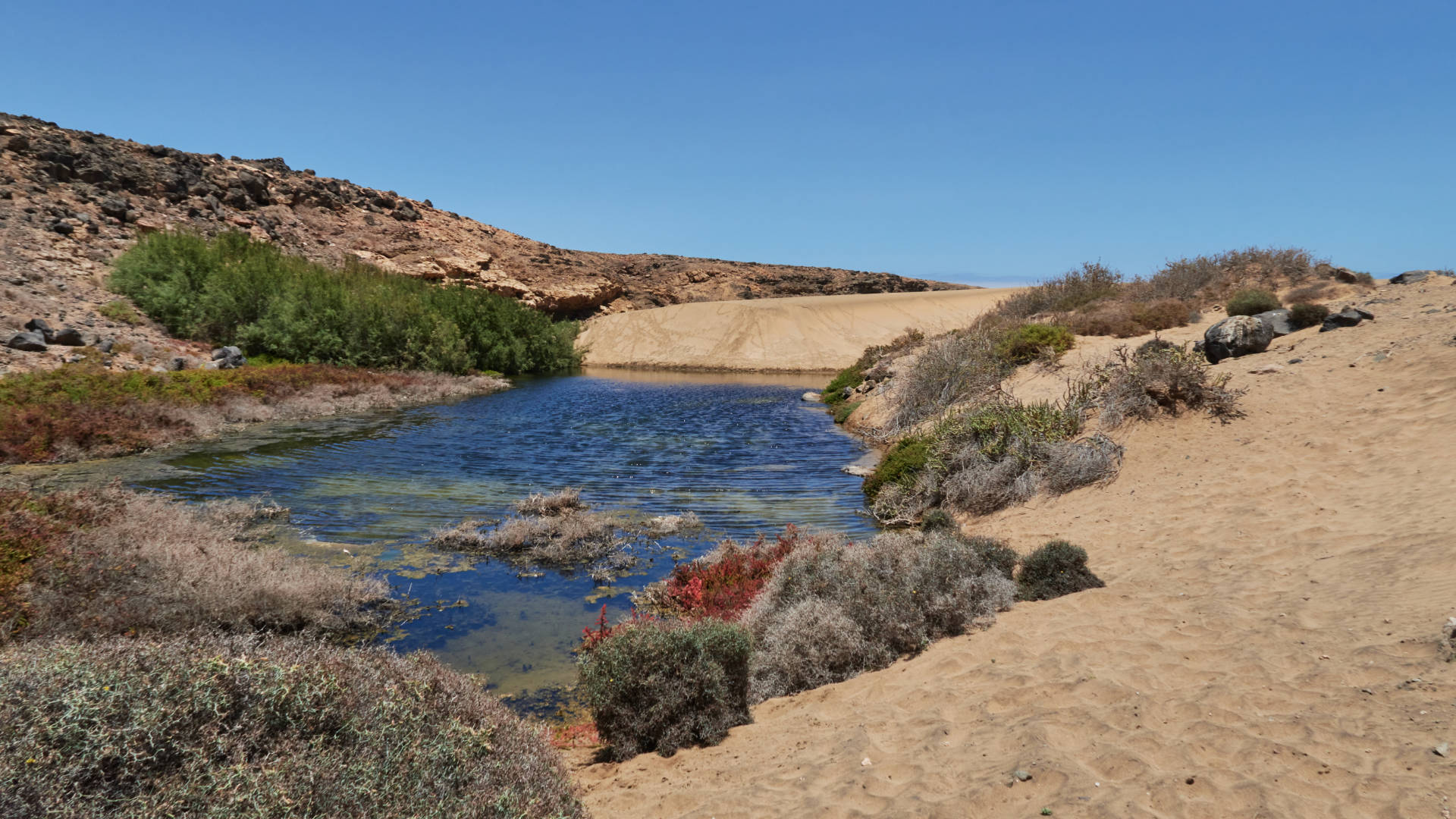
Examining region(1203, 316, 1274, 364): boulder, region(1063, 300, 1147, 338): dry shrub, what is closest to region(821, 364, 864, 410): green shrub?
region(1063, 300, 1147, 338): dry shrub

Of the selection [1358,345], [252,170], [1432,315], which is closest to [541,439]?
[1358,345]

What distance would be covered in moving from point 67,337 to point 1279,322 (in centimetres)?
3348

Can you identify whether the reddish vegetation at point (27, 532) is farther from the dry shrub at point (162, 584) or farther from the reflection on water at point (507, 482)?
the reflection on water at point (507, 482)

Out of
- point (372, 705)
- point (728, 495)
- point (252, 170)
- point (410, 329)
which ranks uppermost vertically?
point (252, 170)

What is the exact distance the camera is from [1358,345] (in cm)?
1262

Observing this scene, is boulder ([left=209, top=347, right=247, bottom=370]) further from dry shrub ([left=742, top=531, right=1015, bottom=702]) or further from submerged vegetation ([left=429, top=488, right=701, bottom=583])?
dry shrub ([left=742, top=531, right=1015, bottom=702])

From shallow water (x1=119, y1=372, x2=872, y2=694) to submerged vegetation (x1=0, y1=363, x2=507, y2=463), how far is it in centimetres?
115

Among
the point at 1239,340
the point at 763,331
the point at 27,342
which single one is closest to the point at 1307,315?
the point at 1239,340

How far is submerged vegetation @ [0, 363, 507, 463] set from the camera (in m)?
12.8

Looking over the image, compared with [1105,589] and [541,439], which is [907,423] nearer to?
[541,439]

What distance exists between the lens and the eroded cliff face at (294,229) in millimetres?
30234

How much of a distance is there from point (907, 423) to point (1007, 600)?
11810 mm

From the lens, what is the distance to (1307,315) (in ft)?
50.1

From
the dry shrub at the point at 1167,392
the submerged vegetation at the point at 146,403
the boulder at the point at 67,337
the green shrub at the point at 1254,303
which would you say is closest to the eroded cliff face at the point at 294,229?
the boulder at the point at 67,337
